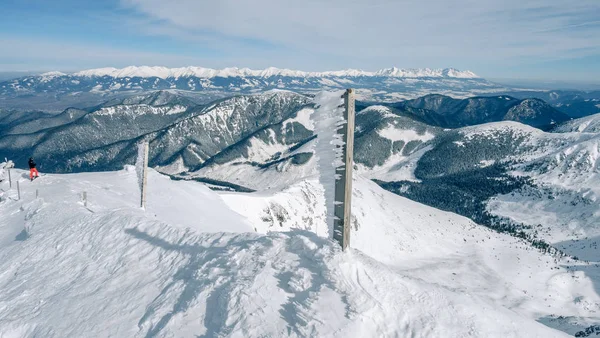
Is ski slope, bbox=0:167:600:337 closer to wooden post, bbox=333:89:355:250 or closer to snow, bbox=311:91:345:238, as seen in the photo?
wooden post, bbox=333:89:355:250

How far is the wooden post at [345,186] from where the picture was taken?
30.3 feet

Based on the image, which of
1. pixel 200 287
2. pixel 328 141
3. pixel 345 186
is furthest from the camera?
pixel 200 287

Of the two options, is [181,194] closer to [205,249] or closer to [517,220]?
[205,249]

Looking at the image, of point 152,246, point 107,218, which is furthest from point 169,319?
point 107,218

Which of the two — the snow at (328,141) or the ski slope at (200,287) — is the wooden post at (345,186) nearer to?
the snow at (328,141)

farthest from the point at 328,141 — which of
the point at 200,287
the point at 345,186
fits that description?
the point at 200,287

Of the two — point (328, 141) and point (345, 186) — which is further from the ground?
point (328, 141)

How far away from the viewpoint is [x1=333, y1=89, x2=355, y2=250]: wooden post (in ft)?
30.3

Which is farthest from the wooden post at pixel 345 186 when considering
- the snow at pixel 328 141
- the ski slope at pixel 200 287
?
the ski slope at pixel 200 287

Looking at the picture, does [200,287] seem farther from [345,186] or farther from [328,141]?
[328,141]

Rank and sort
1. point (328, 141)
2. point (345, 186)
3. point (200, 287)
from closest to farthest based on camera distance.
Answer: point (345, 186) < point (328, 141) < point (200, 287)

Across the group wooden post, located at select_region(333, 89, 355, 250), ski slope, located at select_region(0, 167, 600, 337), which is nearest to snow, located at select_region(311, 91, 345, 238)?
wooden post, located at select_region(333, 89, 355, 250)

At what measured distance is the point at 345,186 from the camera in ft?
31.3

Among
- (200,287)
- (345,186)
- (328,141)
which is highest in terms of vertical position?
(328,141)
